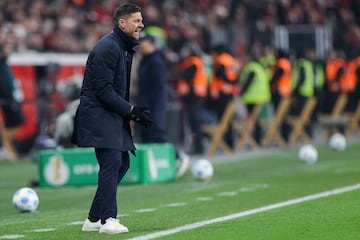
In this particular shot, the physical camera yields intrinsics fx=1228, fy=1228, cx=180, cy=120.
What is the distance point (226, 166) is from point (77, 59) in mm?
5110

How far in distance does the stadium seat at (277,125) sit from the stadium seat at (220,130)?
1681mm

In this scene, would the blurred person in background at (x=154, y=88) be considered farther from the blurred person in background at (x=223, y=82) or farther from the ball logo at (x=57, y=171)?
the blurred person in background at (x=223, y=82)

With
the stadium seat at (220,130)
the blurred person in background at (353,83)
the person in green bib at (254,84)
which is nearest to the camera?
the stadium seat at (220,130)

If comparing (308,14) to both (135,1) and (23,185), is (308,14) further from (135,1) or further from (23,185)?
(23,185)

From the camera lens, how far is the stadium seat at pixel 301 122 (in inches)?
1160

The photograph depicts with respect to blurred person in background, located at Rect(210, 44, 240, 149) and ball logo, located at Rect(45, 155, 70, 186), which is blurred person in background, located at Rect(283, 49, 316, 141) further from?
ball logo, located at Rect(45, 155, 70, 186)

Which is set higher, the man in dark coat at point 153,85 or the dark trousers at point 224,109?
the man in dark coat at point 153,85

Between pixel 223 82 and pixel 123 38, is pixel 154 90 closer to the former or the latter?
pixel 223 82

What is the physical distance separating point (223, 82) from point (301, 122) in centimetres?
368

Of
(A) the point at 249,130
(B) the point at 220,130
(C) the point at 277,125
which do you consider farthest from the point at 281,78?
(B) the point at 220,130

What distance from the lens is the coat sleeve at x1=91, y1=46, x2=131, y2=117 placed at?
37.1 ft

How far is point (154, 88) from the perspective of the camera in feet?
64.0

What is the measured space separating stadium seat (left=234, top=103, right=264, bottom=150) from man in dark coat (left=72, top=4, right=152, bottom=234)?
16.1m

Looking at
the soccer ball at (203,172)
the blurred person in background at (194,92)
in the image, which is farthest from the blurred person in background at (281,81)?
the soccer ball at (203,172)
